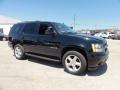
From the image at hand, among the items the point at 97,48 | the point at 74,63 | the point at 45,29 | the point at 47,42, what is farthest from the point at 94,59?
the point at 45,29

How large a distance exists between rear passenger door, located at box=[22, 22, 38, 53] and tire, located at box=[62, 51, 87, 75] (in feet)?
5.51

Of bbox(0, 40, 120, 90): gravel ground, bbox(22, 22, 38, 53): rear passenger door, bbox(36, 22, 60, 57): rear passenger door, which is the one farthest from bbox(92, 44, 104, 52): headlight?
bbox(22, 22, 38, 53): rear passenger door

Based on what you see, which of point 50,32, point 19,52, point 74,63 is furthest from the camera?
point 19,52

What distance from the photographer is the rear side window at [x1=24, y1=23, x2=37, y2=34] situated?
24.6 ft

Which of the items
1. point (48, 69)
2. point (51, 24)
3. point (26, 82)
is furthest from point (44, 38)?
point (26, 82)

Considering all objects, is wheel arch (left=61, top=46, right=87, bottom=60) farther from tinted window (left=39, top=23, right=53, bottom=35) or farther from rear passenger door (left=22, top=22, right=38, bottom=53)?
rear passenger door (left=22, top=22, right=38, bottom=53)

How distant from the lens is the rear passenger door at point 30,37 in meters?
7.29

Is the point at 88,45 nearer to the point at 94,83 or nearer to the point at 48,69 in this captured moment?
the point at 94,83

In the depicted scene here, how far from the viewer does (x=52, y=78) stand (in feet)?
18.3

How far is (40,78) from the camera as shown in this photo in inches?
Result: 217

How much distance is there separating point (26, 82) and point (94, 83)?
1977mm

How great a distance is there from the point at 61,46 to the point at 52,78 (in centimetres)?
127

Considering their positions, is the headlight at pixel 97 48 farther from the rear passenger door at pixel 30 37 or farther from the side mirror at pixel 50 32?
the rear passenger door at pixel 30 37

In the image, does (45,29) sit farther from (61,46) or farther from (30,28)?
(61,46)
